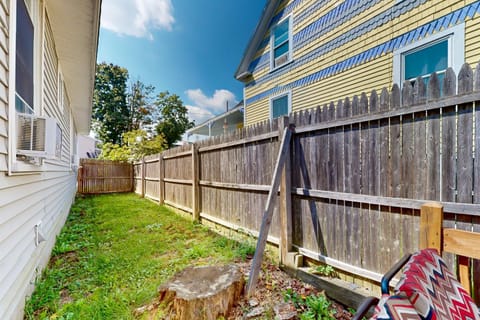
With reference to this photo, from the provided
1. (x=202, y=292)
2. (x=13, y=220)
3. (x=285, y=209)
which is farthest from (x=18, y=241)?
(x=285, y=209)

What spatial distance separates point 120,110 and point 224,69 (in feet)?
38.8

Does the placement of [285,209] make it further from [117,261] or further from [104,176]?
[104,176]

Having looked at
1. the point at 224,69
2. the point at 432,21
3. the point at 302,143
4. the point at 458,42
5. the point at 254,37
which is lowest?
the point at 302,143

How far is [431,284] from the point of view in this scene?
959 mm

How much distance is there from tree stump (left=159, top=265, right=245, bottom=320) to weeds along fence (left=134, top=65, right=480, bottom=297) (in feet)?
3.18

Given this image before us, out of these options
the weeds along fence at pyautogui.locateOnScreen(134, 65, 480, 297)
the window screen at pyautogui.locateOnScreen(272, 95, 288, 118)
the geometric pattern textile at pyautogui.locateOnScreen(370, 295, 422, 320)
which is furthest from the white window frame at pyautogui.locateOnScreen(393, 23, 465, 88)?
the geometric pattern textile at pyautogui.locateOnScreen(370, 295, 422, 320)

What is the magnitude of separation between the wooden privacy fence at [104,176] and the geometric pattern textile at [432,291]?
524 inches

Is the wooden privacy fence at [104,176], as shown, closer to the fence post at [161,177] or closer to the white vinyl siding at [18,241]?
the fence post at [161,177]

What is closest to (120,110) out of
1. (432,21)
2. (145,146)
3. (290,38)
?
(145,146)

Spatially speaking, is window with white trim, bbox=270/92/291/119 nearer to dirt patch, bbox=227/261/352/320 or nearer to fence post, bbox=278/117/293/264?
fence post, bbox=278/117/293/264

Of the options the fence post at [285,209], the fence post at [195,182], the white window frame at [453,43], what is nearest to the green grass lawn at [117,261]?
the fence post at [195,182]

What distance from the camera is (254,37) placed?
8.46 m

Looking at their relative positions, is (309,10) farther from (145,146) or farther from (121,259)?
(145,146)

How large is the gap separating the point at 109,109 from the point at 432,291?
26751 mm
